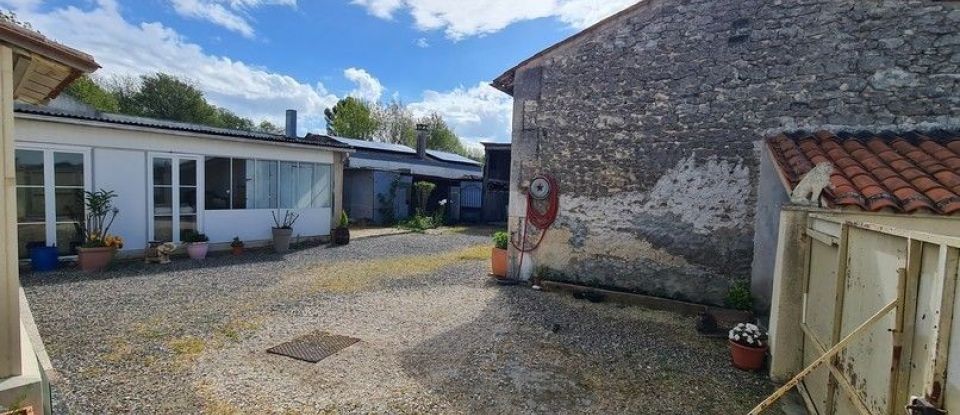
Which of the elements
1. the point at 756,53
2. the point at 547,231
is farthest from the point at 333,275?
the point at 756,53

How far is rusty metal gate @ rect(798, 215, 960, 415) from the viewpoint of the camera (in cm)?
174

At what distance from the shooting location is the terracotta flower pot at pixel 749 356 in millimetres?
4566

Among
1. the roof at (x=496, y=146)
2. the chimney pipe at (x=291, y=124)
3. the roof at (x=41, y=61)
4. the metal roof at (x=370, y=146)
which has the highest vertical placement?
the chimney pipe at (x=291, y=124)

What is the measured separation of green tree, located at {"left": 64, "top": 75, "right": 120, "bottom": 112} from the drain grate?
29915 millimetres

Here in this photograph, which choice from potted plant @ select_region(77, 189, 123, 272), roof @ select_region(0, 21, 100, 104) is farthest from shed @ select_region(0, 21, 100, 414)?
potted plant @ select_region(77, 189, 123, 272)

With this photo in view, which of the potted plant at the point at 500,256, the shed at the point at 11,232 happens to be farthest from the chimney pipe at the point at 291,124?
the shed at the point at 11,232

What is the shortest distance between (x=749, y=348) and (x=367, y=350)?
4.20 meters

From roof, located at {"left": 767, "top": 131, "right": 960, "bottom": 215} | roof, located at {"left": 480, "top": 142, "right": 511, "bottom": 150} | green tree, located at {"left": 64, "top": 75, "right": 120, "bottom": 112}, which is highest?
green tree, located at {"left": 64, "top": 75, "right": 120, "bottom": 112}

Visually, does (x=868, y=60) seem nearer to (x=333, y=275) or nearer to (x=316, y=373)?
(x=316, y=373)

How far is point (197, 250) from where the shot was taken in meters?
9.79

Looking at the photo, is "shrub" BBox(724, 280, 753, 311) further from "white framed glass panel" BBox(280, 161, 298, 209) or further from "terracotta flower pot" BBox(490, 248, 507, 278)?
"white framed glass panel" BBox(280, 161, 298, 209)

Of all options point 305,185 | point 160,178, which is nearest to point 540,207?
point 305,185

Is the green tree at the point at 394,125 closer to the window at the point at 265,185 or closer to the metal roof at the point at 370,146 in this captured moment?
the metal roof at the point at 370,146

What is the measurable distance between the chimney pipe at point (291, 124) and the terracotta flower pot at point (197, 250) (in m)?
11.4
